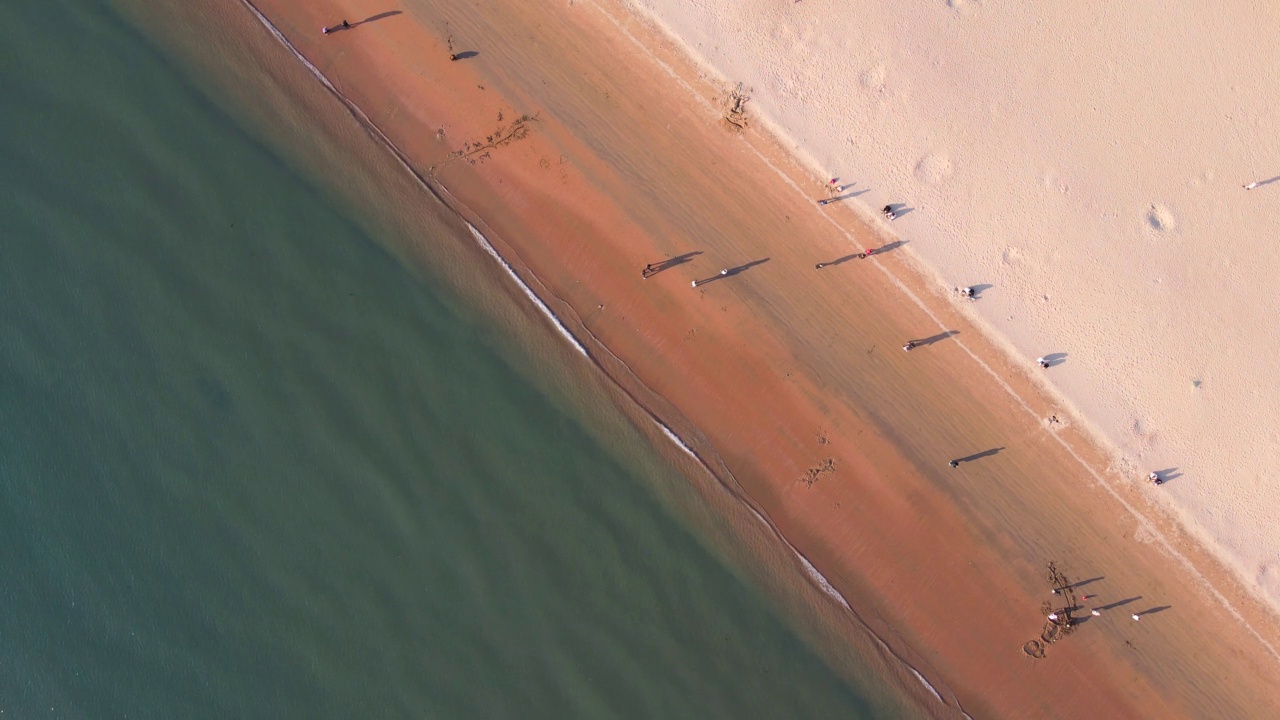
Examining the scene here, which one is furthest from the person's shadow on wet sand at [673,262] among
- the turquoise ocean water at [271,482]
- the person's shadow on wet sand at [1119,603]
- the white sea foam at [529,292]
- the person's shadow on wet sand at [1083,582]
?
the person's shadow on wet sand at [1119,603]

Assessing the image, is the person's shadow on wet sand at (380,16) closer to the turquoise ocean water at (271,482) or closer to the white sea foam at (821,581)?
the turquoise ocean water at (271,482)

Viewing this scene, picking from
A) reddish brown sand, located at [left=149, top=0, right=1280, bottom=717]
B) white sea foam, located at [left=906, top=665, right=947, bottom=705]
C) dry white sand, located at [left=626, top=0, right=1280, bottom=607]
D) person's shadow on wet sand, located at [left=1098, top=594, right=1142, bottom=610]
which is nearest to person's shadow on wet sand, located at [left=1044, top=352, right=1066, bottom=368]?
dry white sand, located at [left=626, top=0, right=1280, bottom=607]

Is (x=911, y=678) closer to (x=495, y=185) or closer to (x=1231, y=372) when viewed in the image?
(x=1231, y=372)

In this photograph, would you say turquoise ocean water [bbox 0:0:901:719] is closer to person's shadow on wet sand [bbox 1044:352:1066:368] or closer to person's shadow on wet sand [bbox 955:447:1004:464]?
person's shadow on wet sand [bbox 955:447:1004:464]

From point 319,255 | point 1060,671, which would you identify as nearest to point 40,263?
point 319,255

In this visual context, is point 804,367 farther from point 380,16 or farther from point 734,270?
point 380,16

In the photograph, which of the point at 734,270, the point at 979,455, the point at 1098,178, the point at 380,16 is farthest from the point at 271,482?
the point at 1098,178

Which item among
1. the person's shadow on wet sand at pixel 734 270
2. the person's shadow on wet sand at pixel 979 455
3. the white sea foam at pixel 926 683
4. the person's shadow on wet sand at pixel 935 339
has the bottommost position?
the white sea foam at pixel 926 683
